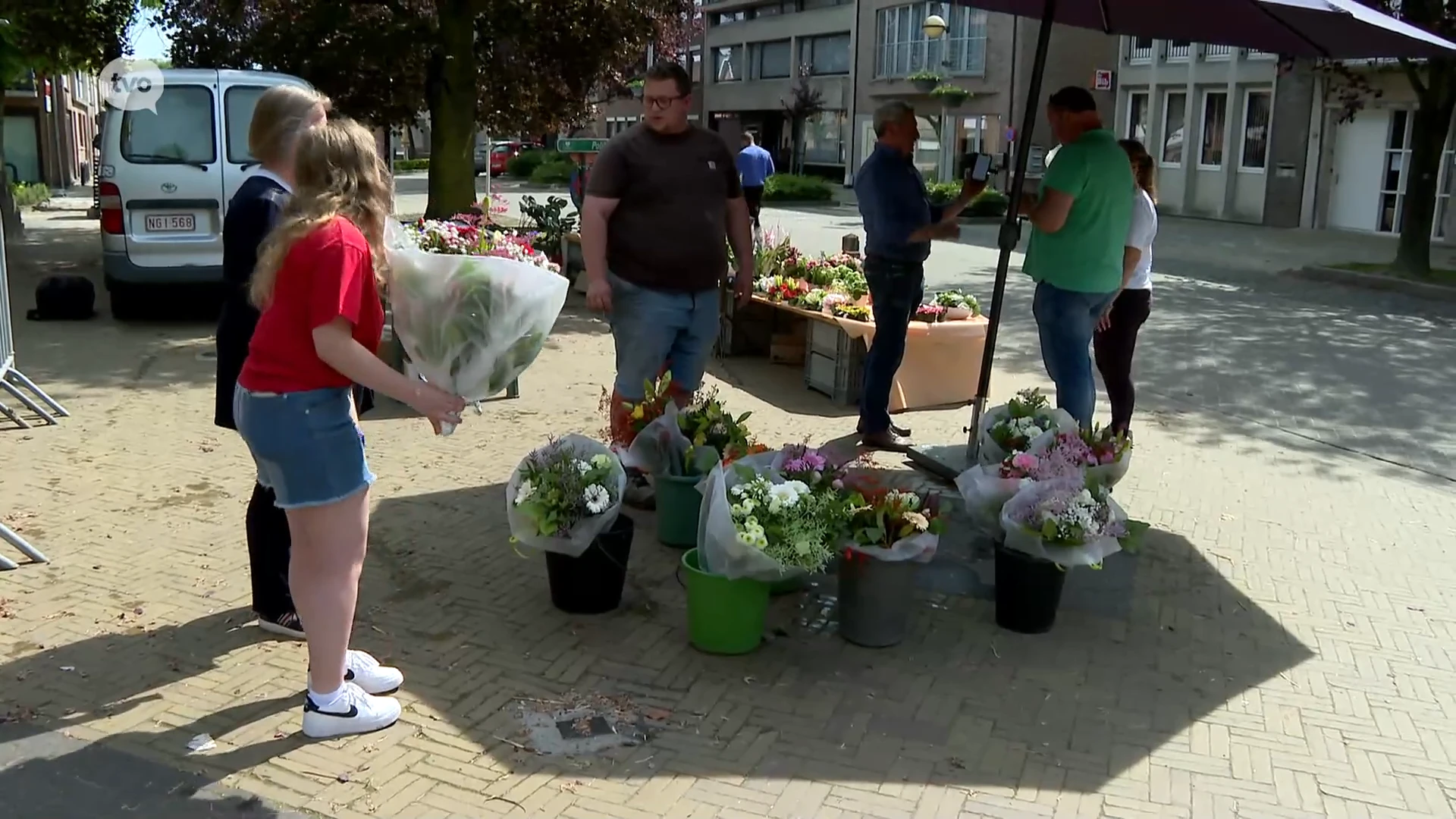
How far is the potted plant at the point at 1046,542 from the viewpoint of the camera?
401 cm

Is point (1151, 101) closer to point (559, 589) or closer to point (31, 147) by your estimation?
point (559, 589)

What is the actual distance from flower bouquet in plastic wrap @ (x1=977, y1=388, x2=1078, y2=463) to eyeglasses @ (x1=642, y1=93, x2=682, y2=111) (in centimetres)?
193

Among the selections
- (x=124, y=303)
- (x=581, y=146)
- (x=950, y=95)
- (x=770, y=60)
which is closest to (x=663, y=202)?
(x=124, y=303)

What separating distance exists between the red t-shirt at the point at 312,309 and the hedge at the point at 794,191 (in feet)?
99.8

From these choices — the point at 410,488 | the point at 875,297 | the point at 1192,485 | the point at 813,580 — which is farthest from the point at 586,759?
the point at 1192,485

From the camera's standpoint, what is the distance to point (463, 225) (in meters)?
9.45

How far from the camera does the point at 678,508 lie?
4.98m

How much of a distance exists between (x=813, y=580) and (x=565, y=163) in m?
39.8

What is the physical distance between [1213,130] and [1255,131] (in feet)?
4.48

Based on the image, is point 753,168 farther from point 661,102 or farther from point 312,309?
point 312,309

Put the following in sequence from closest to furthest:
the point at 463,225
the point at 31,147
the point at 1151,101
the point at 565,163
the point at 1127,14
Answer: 1. the point at 1127,14
2. the point at 463,225
3. the point at 1151,101
4. the point at 31,147
5. the point at 565,163

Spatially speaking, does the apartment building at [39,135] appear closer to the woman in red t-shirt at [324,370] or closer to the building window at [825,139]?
the building window at [825,139]

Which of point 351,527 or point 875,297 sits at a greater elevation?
point 875,297

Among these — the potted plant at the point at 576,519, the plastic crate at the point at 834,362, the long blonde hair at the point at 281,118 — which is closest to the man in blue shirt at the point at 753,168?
the plastic crate at the point at 834,362
